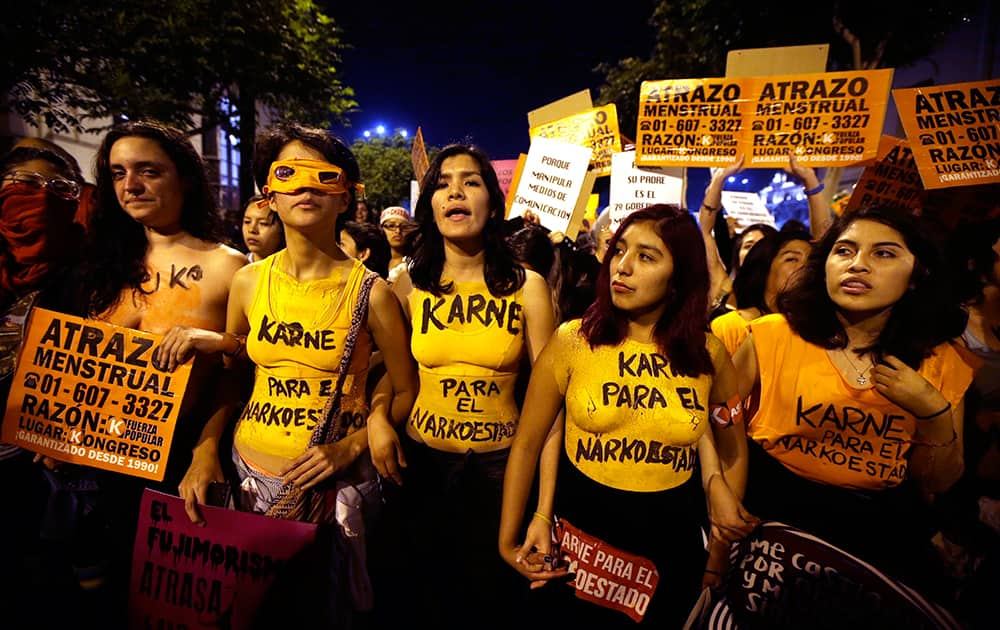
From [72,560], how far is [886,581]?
14.2ft

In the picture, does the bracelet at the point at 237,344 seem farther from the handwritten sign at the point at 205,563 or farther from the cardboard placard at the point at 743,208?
the cardboard placard at the point at 743,208

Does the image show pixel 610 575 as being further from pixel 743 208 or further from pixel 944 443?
pixel 743 208

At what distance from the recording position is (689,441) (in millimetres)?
2037

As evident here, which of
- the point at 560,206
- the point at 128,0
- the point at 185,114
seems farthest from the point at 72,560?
the point at 185,114

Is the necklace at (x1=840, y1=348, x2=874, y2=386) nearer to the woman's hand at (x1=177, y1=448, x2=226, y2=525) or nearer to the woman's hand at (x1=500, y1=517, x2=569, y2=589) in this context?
the woman's hand at (x1=500, y1=517, x2=569, y2=589)

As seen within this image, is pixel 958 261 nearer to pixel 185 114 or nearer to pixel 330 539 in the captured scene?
pixel 330 539

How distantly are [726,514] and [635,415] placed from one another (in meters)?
0.64

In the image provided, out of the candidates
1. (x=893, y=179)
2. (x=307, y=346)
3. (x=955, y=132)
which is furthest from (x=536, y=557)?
(x=893, y=179)

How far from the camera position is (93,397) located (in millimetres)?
2295

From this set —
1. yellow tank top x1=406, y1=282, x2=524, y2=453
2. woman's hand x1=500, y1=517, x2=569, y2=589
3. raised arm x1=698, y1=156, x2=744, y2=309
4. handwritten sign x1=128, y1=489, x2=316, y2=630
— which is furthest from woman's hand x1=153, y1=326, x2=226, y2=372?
raised arm x1=698, y1=156, x2=744, y2=309

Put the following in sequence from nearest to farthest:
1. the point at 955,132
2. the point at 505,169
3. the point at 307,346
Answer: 1. the point at 307,346
2. the point at 955,132
3. the point at 505,169

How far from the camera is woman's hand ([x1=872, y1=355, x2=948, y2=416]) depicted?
2059mm

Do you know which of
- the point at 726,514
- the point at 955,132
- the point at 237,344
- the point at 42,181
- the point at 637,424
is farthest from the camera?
the point at 955,132

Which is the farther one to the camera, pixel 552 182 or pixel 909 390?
pixel 552 182
